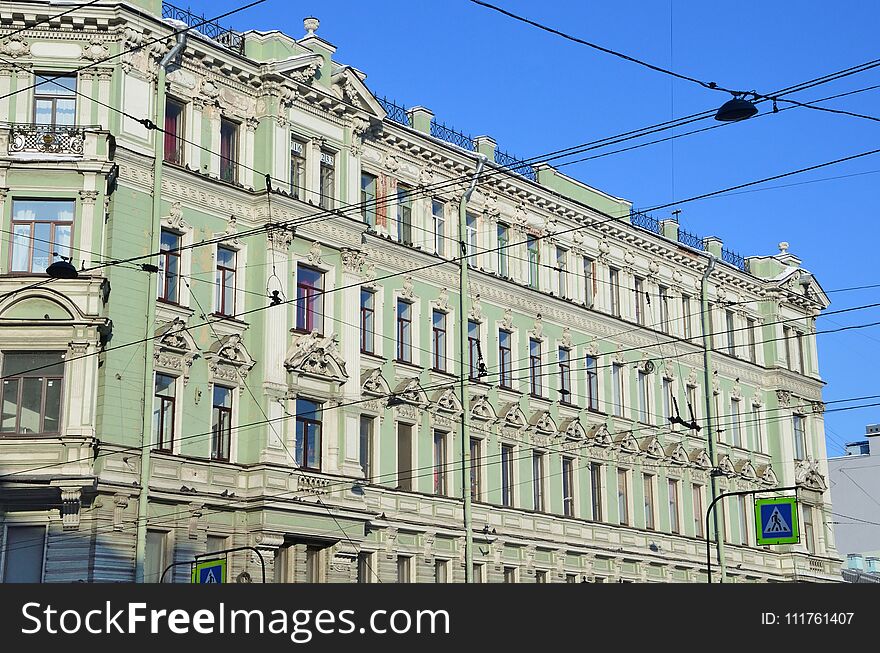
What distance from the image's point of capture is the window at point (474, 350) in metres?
46.7

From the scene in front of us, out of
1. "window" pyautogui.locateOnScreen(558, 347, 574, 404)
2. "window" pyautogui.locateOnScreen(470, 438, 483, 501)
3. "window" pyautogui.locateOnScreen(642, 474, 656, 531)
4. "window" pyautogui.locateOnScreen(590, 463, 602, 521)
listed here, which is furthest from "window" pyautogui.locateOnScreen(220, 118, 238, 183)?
"window" pyautogui.locateOnScreen(642, 474, 656, 531)

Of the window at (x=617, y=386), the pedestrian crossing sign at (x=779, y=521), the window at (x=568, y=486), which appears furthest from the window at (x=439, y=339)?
the pedestrian crossing sign at (x=779, y=521)

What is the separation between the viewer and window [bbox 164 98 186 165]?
37781mm

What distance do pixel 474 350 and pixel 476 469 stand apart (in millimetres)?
4283

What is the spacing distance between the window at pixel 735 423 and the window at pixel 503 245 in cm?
1672

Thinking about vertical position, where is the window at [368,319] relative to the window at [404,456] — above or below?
above

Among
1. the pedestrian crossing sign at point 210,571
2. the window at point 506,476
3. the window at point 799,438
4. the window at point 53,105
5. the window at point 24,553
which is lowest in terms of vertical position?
the pedestrian crossing sign at point 210,571

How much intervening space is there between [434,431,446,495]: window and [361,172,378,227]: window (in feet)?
24.4

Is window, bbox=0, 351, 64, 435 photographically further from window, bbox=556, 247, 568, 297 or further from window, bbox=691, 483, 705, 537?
window, bbox=691, 483, 705, 537

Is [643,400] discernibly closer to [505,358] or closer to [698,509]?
[698,509]

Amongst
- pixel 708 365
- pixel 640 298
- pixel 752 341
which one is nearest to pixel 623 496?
pixel 708 365

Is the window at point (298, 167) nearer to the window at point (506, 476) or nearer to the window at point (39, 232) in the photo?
the window at point (39, 232)

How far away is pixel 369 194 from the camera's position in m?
43.8

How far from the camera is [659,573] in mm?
53281
